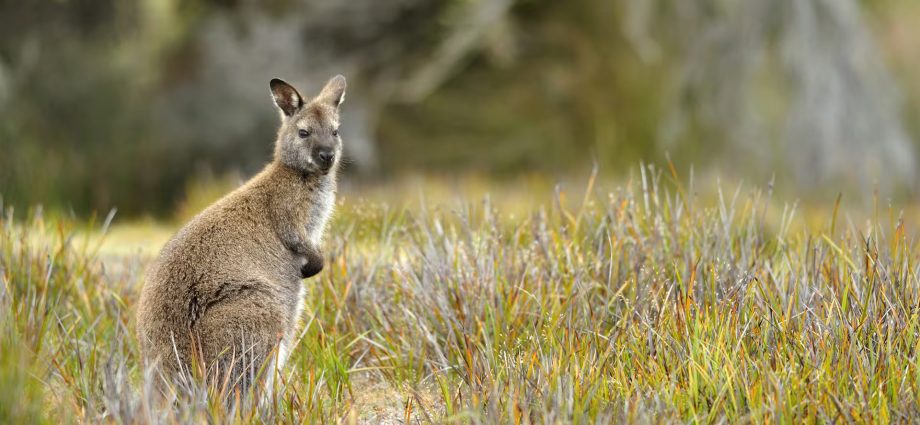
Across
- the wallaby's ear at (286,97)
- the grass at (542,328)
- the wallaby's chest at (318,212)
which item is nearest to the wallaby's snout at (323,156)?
the wallaby's chest at (318,212)

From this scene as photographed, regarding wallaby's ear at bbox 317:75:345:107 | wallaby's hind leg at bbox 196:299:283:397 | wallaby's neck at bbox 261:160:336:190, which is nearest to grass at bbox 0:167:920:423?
wallaby's hind leg at bbox 196:299:283:397

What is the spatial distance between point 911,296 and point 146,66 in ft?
32.6

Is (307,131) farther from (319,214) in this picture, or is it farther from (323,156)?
(319,214)

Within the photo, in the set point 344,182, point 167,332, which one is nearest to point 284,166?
point 167,332

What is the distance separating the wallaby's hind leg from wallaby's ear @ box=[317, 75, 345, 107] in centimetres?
117

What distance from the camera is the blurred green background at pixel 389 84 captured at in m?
11.8

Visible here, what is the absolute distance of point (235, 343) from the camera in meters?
3.94

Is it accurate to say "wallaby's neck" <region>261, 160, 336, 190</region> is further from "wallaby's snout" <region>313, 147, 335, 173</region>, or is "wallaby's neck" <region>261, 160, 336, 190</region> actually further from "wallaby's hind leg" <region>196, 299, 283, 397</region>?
"wallaby's hind leg" <region>196, 299, 283, 397</region>

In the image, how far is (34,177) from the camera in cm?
1029

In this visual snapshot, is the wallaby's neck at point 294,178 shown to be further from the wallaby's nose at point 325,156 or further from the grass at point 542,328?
the grass at point 542,328

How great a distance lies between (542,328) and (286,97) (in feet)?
5.02

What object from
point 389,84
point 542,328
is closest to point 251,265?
point 542,328

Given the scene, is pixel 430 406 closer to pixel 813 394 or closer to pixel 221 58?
pixel 813 394

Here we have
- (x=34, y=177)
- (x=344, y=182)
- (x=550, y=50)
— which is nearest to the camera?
(x=344, y=182)
